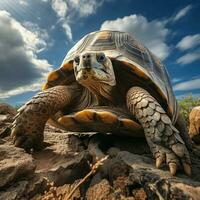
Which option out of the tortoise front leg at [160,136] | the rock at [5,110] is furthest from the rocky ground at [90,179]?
the rock at [5,110]

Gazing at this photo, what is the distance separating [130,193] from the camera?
6.49 feet

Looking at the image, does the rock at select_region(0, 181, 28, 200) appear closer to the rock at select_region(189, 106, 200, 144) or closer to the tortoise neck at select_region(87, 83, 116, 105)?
the tortoise neck at select_region(87, 83, 116, 105)

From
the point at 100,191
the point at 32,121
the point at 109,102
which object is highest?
the point at 109,102

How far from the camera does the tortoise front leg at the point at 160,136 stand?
2.34 m

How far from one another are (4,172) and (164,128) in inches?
68.3

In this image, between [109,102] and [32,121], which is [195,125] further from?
[32,121]

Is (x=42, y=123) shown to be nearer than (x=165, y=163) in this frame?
No

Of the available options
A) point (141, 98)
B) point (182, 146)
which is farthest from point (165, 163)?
point (141, 98)

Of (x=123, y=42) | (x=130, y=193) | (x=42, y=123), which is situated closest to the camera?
(x=130, y=193)

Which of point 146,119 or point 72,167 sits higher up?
point 146,119

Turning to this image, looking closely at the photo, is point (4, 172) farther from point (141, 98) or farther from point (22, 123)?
point (141, 98)

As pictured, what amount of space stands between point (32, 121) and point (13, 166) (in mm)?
1094

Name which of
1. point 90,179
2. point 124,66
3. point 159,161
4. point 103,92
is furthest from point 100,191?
point 124,66

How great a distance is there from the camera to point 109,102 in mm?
3619
